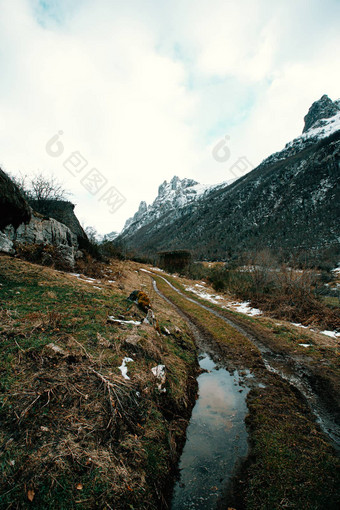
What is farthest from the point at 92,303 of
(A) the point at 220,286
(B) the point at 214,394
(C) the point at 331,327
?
(A) the point at 220,286

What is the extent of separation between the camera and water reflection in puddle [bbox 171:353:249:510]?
146 inches

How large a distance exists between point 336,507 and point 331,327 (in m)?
12.6

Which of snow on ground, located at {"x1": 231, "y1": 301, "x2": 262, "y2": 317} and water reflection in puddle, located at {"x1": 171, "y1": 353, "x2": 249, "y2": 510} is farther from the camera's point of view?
snow on ground, located at {"x1": 231, "y1": 301, "x2": 262, "y2": 317}

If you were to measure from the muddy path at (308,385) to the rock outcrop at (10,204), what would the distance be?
12687 mm

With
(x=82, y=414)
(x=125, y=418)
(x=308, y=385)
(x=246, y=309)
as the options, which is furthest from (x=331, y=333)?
(x=82, y=414)

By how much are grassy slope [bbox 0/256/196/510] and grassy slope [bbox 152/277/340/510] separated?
5.31 feet

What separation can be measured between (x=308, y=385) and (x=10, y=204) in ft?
43.8

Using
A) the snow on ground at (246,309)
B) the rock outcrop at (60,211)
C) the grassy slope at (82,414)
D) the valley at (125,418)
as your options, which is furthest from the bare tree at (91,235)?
the grassy slope at (82,414)

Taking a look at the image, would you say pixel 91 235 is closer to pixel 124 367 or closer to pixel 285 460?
pixel 124 367

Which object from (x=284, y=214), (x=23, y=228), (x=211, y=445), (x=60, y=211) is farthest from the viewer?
(x=284, y=214)

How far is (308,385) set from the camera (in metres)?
7.19

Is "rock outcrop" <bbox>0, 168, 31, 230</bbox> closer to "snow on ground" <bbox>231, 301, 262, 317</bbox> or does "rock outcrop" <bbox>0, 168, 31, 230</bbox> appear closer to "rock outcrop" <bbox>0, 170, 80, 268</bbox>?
"rock outcrop" <bbox>0, 170, 80, 268</bbox>

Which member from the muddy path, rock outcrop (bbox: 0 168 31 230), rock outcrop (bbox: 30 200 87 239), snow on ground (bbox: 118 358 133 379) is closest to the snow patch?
the muddy path

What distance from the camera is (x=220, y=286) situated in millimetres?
34500
